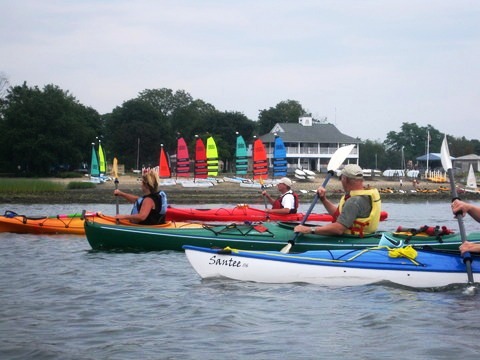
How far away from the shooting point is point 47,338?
7258 mm

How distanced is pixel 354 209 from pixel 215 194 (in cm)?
3006

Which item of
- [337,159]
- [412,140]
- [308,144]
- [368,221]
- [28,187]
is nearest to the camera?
[368,221]

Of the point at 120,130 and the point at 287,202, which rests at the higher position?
the point at 120,130

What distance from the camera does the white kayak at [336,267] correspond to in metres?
9.27

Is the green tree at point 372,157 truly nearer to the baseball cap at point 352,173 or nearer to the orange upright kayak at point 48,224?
the orange upright kayak at point 48,224

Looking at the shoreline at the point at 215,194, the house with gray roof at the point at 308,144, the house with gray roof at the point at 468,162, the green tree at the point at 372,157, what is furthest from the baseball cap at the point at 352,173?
the green tree at the point at 372,157

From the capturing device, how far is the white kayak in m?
9.27

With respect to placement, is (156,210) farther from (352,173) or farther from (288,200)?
(352,173)

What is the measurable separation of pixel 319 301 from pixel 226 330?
166 cm

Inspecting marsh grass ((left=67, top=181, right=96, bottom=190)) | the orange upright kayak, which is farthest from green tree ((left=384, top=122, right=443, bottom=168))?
the orange upright kayak

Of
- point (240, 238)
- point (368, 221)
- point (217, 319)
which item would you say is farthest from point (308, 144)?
point (217, 319)

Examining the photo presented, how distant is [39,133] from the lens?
56781 millimetres

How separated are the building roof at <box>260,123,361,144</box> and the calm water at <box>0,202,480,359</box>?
62665 mm

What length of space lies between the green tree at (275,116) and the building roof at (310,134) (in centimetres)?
1206
